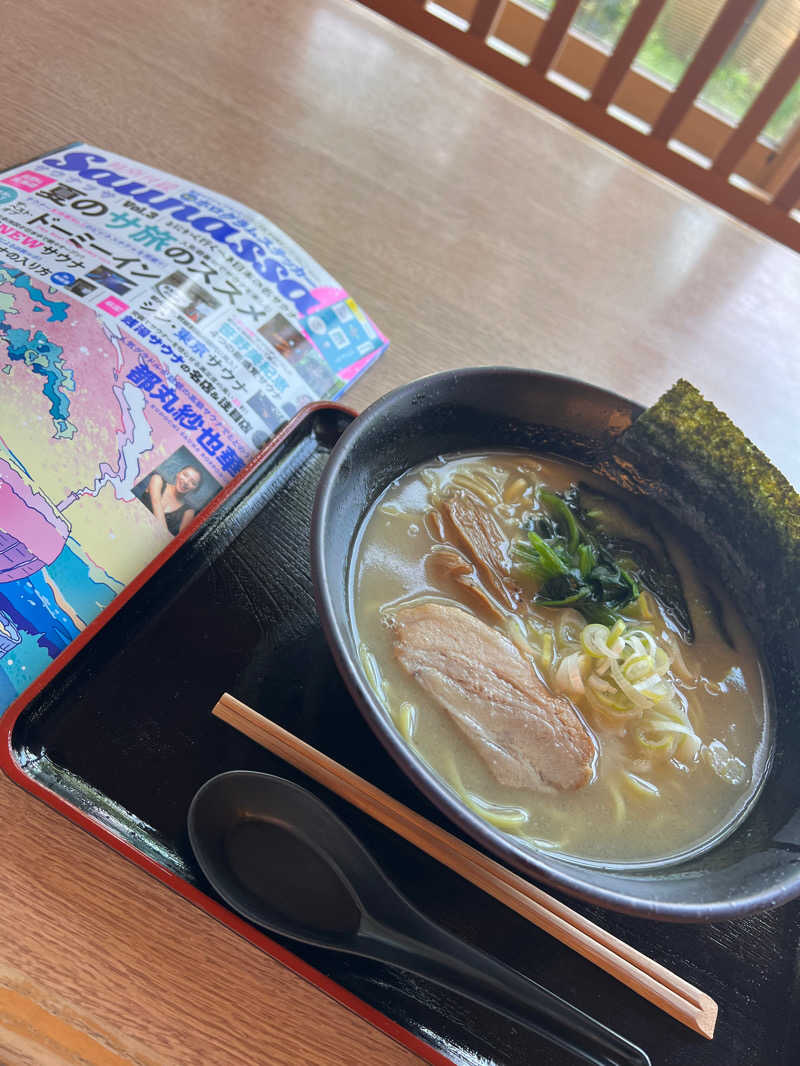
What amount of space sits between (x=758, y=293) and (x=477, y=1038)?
1935 millimetres

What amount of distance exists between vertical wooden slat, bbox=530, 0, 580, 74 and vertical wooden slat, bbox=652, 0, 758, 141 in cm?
41

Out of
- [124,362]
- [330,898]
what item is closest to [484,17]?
[124,362]

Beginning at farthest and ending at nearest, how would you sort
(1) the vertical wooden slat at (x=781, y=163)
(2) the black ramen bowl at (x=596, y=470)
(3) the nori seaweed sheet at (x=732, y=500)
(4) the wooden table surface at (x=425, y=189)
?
1. (1) the vertical wooden slat at (x=781, y=163)
2. (4) the wooden table surface at (x=425, y=189)
3. (3) the nori seaweed sheet at (x=732, y=500)
4. (2) the black ramen bowl at (x=596, y=470)

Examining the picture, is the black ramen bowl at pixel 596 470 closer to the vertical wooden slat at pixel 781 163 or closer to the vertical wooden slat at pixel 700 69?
the vertical wooden slat at pixel 700 69

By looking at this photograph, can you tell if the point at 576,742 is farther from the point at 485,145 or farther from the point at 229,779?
the point at 485,145

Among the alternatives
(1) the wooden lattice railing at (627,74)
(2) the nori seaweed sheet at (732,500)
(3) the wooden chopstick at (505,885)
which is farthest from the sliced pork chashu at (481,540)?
(1) the wooden lattice railing at (627,74)

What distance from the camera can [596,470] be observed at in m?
1.34

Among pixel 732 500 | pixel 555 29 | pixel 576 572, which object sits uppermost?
pixel 555 29

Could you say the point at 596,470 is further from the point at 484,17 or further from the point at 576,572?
the point at 484,17

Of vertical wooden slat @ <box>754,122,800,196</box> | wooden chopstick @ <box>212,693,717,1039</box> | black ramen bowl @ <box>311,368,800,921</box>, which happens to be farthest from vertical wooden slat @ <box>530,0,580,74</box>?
wooden chopstick @ <box>212,693,717,1039</box>

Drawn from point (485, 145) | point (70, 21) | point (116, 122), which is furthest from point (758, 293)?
point (70, 21)

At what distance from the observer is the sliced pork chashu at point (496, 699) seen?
3.41 ft

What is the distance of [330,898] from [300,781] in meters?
0.14

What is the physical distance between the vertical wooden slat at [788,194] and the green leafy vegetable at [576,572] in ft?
6.07
